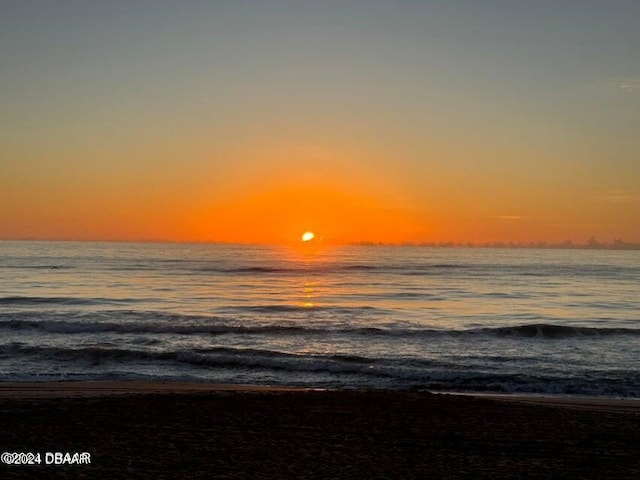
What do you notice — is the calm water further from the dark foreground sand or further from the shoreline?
the dark foreground sand

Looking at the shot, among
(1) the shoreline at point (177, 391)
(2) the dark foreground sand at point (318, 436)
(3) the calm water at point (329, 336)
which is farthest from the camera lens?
(3) the calm water at point (329, 336)

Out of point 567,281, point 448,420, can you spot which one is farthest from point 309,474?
point 567,281

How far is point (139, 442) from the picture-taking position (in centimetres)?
912

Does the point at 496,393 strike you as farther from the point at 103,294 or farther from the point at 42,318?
the point at 103,294

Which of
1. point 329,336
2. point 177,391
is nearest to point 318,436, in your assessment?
point 177,391

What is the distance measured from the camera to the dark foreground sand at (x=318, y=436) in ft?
26.7

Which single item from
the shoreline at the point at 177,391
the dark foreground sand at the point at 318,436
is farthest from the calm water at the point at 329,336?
the dark foreground sand at the point at 318,436

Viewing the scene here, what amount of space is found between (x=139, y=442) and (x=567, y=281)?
63.6 m

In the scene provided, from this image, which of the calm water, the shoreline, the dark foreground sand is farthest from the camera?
the calm water

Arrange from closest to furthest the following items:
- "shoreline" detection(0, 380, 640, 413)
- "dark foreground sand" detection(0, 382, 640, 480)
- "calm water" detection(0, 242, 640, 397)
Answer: "dark foreground sand" detection(0, 382, 640, 480), "shoreline" detection(0, 380, 640, 413), "calm water" detection(0, 242, 640, 397)

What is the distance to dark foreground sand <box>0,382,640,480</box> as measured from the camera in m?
8.14

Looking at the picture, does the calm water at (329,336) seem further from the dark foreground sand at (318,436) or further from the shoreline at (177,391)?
the dark foreground sand at (318,436)

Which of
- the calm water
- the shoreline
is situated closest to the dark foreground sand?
the shoreline

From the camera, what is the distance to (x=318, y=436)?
9.90 m
